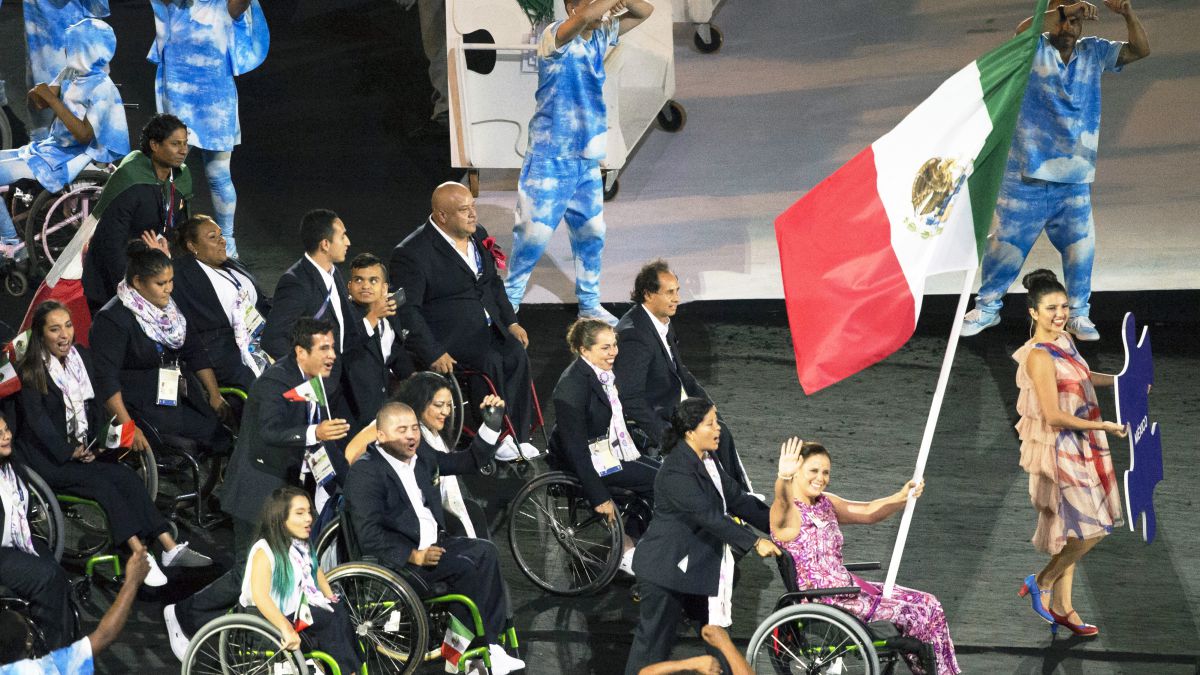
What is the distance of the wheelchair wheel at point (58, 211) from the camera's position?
25.9ft

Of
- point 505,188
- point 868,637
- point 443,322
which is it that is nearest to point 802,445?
point 868,637

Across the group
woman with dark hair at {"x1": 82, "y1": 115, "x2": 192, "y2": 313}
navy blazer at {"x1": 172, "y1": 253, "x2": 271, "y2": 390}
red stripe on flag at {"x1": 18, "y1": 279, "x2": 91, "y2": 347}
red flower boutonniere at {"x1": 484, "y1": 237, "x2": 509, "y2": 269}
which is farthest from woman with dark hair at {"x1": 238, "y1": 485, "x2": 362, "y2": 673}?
red stripe on flag at {"x1": 18, "y1": 279, "x2": 91, "y2": 347}

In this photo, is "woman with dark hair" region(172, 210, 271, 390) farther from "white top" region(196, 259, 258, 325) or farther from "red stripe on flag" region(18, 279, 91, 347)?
"red stripe on flag" region(18, 279, 91, 347)

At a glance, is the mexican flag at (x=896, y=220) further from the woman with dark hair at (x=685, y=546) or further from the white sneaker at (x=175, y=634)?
the white sneaker at (x=175, y=634)

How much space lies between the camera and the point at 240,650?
16.4ft

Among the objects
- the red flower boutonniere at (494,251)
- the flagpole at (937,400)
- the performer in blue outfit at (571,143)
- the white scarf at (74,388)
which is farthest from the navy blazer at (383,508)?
the performer in blue outfit at (571,143)

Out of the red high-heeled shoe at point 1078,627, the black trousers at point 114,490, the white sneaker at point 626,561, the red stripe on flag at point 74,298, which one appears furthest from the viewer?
the red stripe on flag at point 74,298

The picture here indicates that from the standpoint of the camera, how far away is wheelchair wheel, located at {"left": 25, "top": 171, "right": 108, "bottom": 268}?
7.89 m

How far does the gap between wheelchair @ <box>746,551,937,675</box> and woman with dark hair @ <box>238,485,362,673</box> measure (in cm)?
123

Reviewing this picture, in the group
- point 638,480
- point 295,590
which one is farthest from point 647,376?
point 295,590

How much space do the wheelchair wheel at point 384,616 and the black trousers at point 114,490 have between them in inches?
38.8

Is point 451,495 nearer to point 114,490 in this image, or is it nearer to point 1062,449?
point 114,490

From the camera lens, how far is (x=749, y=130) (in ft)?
31.2

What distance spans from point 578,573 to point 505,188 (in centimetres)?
371
